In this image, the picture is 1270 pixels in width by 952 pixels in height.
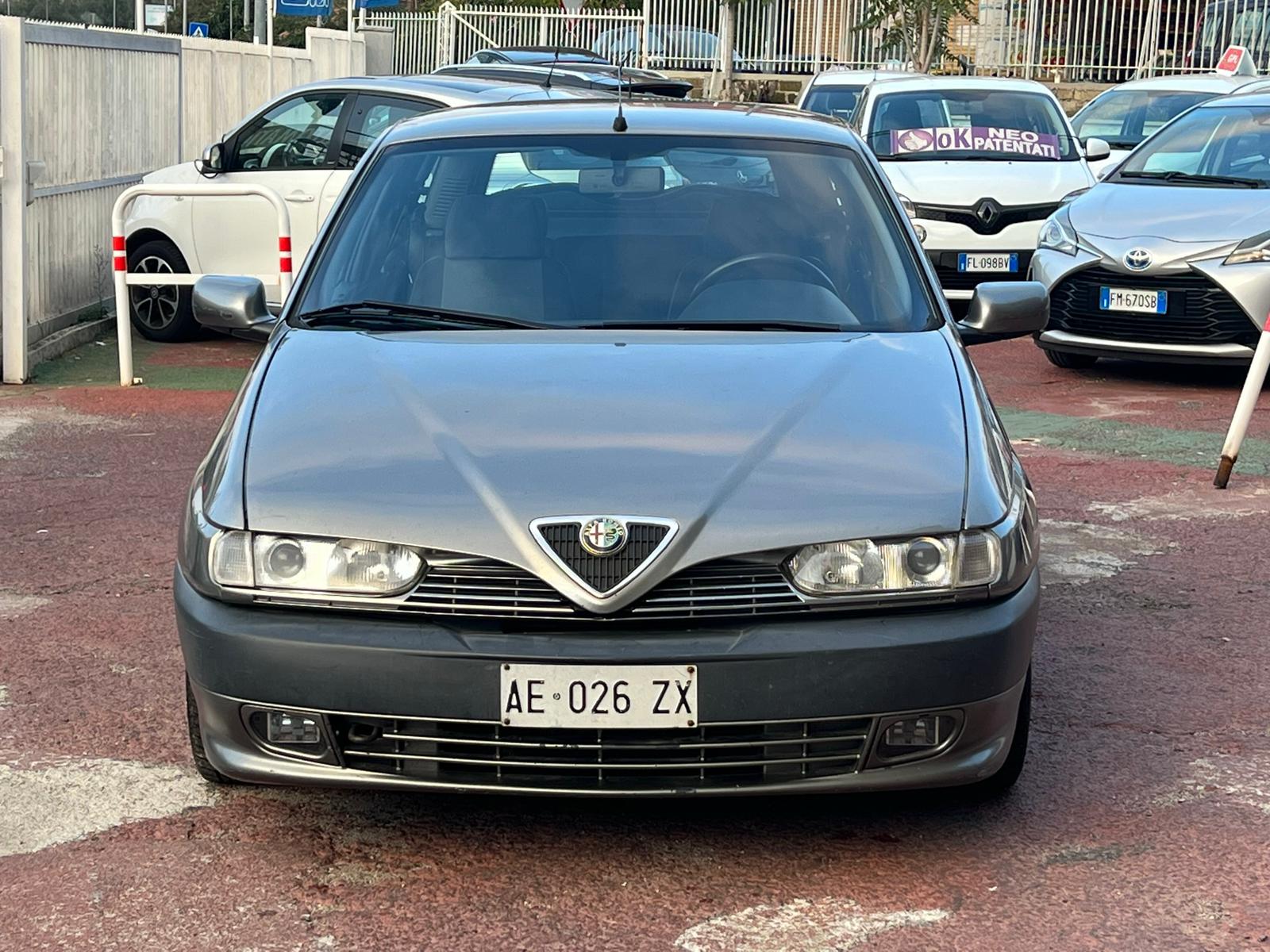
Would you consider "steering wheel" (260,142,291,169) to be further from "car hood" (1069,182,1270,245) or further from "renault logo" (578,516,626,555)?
"renault logo" (578,516,626,555)

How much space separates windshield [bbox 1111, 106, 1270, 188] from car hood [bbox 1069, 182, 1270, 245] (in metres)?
0.19

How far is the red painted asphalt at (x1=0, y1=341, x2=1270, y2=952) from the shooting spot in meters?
3.61

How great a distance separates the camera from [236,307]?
207 inches

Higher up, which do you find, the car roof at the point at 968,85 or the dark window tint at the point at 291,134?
the car roof at the point at 968,85

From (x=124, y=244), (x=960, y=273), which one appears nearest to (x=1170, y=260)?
(x=960, y=273)

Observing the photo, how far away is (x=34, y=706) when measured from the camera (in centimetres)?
493

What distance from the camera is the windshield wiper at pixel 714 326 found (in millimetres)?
4715

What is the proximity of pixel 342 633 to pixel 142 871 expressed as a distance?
71 cm

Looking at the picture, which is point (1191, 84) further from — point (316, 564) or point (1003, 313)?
point (316, 564)

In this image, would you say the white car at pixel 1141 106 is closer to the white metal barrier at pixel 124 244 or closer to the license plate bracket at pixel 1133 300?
the license plate bracket at pixel 1133 300

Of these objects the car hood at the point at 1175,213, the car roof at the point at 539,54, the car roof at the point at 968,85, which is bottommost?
the car hood at the point at 1175,213

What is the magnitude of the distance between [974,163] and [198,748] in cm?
1085

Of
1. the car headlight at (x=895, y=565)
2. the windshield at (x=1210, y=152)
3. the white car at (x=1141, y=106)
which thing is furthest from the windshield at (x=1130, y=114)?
the car headlight at (x=895, y=565)

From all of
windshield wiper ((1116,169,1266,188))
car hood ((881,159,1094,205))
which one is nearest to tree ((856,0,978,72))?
car hood ((881,159,1094,205))
